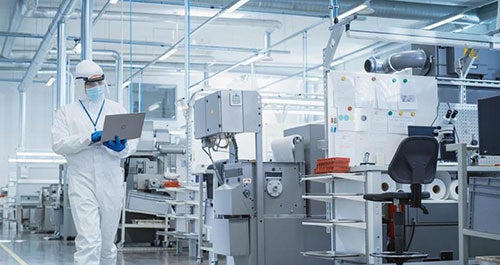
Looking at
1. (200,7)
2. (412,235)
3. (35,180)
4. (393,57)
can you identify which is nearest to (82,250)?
(412,235)

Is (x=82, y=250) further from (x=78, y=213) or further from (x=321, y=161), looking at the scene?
(x=321, y=161)

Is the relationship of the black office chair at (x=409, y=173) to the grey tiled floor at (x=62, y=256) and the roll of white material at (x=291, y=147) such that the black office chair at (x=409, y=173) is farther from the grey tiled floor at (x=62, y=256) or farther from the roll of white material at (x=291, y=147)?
the grey tiled floor at (x=62, y=256)

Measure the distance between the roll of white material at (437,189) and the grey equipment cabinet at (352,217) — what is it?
0.69 meters

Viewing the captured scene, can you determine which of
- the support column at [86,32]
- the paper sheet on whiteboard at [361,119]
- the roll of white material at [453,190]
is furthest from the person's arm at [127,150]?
the support column at [86,32]

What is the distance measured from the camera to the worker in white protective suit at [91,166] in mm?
4098

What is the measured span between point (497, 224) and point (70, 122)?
2.60 metres

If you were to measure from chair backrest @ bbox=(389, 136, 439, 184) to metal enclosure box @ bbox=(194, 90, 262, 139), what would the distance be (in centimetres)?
180

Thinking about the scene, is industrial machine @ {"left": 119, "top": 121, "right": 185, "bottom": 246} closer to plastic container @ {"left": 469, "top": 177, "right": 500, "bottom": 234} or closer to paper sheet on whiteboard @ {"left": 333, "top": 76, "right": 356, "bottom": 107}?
paper sheet on whiteboard @ {"left": 333, "top": 76, "right": 356, "bottom": 107}

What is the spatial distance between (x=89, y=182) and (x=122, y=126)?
0.39 metres

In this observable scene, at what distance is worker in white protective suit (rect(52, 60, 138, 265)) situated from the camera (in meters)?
4.10

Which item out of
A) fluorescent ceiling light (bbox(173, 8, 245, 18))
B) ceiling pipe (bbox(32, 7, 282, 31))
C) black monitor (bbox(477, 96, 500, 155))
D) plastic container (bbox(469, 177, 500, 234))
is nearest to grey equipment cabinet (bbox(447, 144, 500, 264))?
plastic container (bbox(469, 177, 500, 234))

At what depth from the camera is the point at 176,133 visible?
507 inches

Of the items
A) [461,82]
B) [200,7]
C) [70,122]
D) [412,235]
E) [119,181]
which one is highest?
[200,7]

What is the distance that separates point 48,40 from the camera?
1180 centimetres
